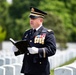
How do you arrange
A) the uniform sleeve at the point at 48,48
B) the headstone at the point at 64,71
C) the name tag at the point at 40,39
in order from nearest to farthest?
the uniform sleeve at the point at 48,48 → the name tag at the point at 40,39 → the headstone at the point at 64,71

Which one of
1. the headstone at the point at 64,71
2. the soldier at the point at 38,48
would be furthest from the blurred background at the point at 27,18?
the soldier at the point at 38,48

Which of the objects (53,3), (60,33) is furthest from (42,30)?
(53,3)

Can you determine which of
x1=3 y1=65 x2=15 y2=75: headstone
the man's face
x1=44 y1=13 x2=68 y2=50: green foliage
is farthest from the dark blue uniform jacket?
x1=44 y1=13 x2=68 y2=50: green foliage

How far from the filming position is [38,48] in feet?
19.5

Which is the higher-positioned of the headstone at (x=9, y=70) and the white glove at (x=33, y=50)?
the white glove at (x=33, y=50)

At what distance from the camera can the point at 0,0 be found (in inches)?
2216

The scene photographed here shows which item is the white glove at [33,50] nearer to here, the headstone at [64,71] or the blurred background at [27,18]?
the headstone at [64,71]

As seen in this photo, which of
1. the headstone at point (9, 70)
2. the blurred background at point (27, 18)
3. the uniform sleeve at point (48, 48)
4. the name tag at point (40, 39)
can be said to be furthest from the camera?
the blurred background at point (27, 18)

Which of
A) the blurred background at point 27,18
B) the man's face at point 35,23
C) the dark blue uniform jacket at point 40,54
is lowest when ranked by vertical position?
the blurred background at point 27,18

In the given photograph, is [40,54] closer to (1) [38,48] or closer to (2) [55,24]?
(1) [38,48]

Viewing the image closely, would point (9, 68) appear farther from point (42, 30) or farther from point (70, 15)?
point (70, 15)

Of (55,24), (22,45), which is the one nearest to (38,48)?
(22,45)

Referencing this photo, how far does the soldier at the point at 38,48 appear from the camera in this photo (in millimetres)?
5977

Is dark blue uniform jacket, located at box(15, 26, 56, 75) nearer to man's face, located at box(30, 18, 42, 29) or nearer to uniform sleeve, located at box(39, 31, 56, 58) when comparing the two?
uniform sleeve, located at box(39, 31, 56, 58)
